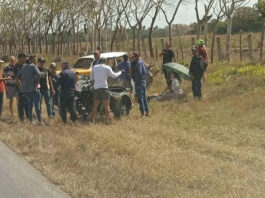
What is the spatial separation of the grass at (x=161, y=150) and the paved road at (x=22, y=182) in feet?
0.53

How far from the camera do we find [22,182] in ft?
23.8

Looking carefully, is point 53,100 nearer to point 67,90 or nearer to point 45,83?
point 45,83

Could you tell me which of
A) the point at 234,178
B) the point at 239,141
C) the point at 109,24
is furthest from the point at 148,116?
the point at 109,24

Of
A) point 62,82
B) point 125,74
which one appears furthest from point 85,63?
point 62,82

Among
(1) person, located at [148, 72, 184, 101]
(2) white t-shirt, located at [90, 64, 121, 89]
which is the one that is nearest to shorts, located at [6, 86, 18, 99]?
(2) white t-shirt, located at [90, 64, 121, 89]

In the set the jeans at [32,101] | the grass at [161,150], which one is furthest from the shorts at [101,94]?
the jeans at [32,101]

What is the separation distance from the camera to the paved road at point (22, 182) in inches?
261

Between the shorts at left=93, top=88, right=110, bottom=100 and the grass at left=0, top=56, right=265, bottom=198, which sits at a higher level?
the shorts at left=93, top=88, right=110, bottom=100

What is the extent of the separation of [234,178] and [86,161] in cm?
243

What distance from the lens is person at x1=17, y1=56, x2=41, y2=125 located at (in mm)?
12383

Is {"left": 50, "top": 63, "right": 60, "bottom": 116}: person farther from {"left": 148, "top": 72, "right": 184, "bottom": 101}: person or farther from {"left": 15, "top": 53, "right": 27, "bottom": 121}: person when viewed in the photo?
{"left": 148, "top": 72, "right": 184, "bottom": 101}: person

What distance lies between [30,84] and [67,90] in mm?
916

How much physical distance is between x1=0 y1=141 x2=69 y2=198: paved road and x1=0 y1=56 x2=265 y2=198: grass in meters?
0.16

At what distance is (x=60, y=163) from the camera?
27.0 feet
